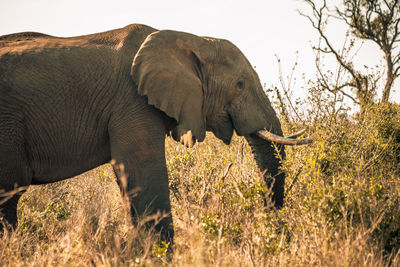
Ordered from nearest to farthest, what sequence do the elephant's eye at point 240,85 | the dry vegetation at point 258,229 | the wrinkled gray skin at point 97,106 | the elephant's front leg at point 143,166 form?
the dry vegetation at point 258,229 → the wrinkled gray skin at point 97,106 → the elephant's front leg at point 143,166 → the elephant's eye at point 240,85

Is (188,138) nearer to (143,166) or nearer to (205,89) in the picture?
(143,166)

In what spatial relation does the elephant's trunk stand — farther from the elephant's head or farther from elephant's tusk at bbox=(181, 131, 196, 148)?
elephant's tusk at bbox=(181, 131, 196, 148)


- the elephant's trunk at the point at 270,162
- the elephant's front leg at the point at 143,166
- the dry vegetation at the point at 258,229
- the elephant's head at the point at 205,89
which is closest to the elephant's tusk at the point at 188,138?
the elephant's head at the point at 205,89

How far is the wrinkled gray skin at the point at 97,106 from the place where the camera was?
14.1 feet

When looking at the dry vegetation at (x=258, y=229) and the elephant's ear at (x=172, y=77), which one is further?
the elephant's ear at (x=172, y=77)

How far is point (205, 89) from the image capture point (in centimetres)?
502

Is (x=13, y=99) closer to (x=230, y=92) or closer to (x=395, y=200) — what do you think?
(x=230, y=92)

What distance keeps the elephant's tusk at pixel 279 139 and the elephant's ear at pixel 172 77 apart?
0.71 metres

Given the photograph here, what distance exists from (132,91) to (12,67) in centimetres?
118

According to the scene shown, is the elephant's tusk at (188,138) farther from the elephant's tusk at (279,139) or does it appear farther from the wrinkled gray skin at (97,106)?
the elephant's tusk at (279,139)

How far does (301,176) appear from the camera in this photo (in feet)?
16.8

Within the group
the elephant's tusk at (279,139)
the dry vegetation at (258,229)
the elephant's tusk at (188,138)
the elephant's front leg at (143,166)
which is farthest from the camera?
the elephant's tusk at (279,139)

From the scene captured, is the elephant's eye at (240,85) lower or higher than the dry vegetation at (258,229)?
higher

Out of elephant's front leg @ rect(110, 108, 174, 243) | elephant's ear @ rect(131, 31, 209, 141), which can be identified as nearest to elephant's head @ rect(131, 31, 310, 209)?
elephant's ear @ rect(131, 31, 209, 141)
